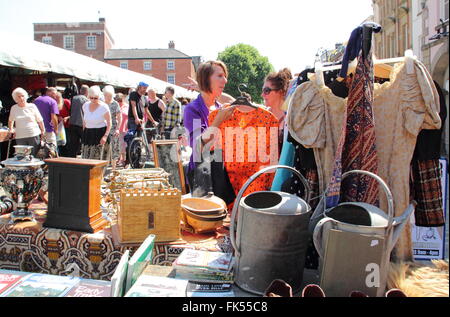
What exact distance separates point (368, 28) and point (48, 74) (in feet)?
25.5

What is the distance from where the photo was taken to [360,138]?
208 cm

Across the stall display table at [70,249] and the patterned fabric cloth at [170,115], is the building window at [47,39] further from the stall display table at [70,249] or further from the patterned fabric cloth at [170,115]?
the stall display table at [70,249]

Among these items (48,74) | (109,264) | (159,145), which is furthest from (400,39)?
(109,264)

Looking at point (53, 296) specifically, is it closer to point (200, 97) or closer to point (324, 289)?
point (324, 289)

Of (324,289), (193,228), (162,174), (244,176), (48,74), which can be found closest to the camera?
(324,289)

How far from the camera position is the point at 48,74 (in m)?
8.18

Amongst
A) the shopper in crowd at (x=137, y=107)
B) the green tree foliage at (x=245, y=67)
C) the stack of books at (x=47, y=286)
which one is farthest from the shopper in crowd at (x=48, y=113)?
the green tree foliage at (x=245, y=67)

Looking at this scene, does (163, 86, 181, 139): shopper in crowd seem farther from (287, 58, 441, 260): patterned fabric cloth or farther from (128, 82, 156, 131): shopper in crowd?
(287, 58, 441, 260): patterned fabric cloth

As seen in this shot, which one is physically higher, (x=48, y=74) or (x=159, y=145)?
(x=48, y=74)

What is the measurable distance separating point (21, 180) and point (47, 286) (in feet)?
3.26

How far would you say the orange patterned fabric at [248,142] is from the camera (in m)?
3.00

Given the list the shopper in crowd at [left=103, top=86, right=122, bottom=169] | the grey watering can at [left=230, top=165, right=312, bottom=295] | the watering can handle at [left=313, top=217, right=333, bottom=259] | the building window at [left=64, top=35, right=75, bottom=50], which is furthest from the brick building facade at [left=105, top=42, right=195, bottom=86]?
the watering can handle at [left=313, top=217, right=333, bottom=259]

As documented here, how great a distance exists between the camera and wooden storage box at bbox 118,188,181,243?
7.20ft

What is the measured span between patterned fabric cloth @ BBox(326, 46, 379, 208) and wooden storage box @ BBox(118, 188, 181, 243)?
3.24ft
